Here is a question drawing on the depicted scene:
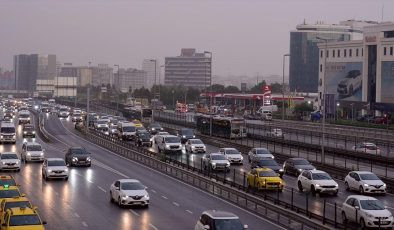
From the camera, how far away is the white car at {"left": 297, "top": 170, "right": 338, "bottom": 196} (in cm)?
3462

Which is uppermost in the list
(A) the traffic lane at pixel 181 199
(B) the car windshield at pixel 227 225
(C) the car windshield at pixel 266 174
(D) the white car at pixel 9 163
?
(B) the car windshield at pixel 227 225

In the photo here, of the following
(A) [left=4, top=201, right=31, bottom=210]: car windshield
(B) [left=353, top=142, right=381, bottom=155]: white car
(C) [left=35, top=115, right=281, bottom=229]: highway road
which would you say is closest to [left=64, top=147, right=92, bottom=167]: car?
(C) [left=35, top=115, right=281, bottom=229]: highway road

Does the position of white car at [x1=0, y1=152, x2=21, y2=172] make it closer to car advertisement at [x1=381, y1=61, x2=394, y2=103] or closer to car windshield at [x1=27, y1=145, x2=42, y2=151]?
car windshield at [x1=27, y1=145, x2=42, y2=151]

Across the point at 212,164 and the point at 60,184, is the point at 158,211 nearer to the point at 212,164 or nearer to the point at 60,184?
the point at 60,184

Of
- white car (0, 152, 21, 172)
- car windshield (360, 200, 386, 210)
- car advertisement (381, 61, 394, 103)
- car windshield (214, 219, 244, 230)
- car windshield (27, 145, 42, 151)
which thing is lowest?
white car (0, 152, 21, 172)

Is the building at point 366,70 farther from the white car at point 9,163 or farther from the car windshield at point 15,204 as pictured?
the car windshield at point 15,204

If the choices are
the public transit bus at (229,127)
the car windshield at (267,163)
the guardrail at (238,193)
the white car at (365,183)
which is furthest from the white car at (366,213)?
the public transit bus at (229,127)

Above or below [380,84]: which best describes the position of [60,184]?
below

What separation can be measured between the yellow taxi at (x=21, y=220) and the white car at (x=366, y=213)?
1154cm

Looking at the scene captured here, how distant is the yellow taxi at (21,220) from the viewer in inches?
808

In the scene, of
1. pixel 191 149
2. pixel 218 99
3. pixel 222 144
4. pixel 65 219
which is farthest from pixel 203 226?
pixel 218 99

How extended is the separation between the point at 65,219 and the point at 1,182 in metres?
4.95

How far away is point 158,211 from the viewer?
29344mm

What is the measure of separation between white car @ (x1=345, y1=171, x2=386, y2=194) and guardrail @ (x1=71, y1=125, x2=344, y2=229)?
5598 millimetres
